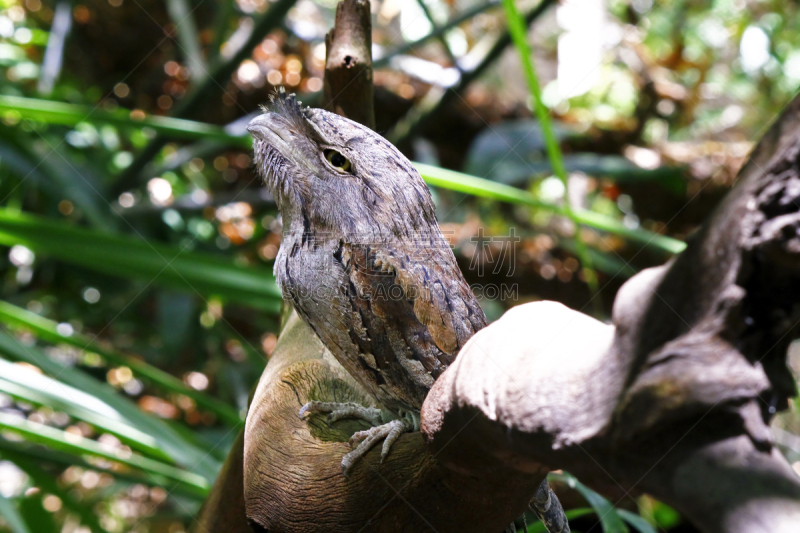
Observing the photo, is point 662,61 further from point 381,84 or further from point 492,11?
point 381,84

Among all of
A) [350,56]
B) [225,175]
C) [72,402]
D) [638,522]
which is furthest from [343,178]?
[225,175]

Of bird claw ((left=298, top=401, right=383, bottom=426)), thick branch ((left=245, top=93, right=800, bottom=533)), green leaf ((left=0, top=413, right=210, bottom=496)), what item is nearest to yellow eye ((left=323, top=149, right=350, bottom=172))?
bird claw ((left=298, top=401, right=383, bottom=426))

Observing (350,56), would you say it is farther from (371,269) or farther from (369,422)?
(369,422)

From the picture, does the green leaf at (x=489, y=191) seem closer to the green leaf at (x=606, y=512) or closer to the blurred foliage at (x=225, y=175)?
the blurred foliage at (x=225, y=175)

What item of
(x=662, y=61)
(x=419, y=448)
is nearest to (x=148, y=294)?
(x=419, y=448)

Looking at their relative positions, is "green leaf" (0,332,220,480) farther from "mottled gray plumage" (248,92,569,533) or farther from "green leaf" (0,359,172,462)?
"mottled gray plumage" (248,92,569,533)

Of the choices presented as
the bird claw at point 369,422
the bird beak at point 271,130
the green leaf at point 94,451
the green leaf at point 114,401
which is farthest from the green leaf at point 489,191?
the green leaf at point 94,451

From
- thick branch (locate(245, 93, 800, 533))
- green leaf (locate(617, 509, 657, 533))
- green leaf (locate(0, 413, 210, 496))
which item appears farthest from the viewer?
green leaf (locate(0, 413, 210, 496))
